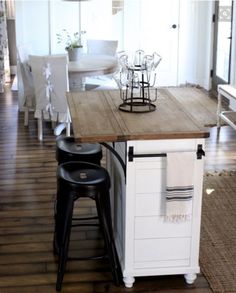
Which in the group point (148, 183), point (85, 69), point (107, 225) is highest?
point (85, 69)

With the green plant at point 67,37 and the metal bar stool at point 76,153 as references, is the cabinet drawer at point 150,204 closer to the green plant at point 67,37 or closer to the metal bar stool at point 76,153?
the metal bar stool at point 76,153

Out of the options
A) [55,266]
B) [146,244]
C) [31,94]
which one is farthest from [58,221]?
[31,94]

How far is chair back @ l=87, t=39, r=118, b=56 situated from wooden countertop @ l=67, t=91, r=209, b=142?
11.1 feet

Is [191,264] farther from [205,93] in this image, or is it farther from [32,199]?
[205,93]

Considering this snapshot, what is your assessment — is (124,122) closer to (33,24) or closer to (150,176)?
(150,176)

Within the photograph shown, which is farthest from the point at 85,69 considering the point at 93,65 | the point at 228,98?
the point at 228,98

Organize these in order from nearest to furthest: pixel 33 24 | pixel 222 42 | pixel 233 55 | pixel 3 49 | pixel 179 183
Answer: pixel 179 183 < pixel 33 24 < pixel 233 55 < pixel 222 42 < pixel 3 49

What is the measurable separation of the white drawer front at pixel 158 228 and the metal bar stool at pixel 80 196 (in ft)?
0.59

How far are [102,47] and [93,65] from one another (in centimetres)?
107

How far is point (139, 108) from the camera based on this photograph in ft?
10.7

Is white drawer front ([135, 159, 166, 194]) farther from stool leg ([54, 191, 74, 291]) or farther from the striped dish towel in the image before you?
stool leg ([54, 191, 74, 291])

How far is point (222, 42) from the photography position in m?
7.93

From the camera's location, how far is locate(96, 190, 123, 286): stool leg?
295 centimetres

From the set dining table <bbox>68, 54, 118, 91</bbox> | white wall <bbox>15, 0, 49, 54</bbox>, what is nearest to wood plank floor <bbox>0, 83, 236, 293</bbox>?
dining table <bbox>68, 54, 118, 91</bbox>
